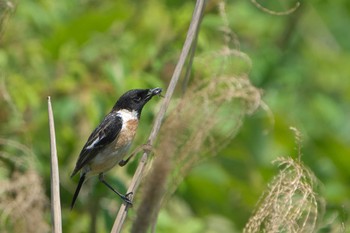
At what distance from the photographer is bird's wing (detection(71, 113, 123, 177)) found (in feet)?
17.3

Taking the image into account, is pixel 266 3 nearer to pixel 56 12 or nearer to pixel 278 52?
pixel 278 52

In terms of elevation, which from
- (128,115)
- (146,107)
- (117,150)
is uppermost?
(128,115)

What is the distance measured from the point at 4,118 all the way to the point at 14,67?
486mm

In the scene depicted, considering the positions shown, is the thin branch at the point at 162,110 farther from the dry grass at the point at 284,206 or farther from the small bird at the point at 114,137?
the small bird at the point at 114,137

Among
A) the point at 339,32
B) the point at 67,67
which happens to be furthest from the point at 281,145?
the point at 339,32

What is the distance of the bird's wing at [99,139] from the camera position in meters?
5.29

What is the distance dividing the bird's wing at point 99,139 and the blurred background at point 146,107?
333 mm

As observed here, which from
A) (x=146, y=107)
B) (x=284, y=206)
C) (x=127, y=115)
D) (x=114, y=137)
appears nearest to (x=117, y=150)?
(x=114, y=137)

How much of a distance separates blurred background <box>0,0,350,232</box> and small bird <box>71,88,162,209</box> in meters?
0.38

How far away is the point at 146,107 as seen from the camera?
604 cm

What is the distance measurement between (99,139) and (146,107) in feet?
2.69

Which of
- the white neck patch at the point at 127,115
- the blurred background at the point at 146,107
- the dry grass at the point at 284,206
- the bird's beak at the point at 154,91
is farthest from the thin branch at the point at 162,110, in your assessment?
the blurred background at the point at 146,107

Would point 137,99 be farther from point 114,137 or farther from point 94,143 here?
point 94,143

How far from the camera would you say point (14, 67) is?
22.8ft
